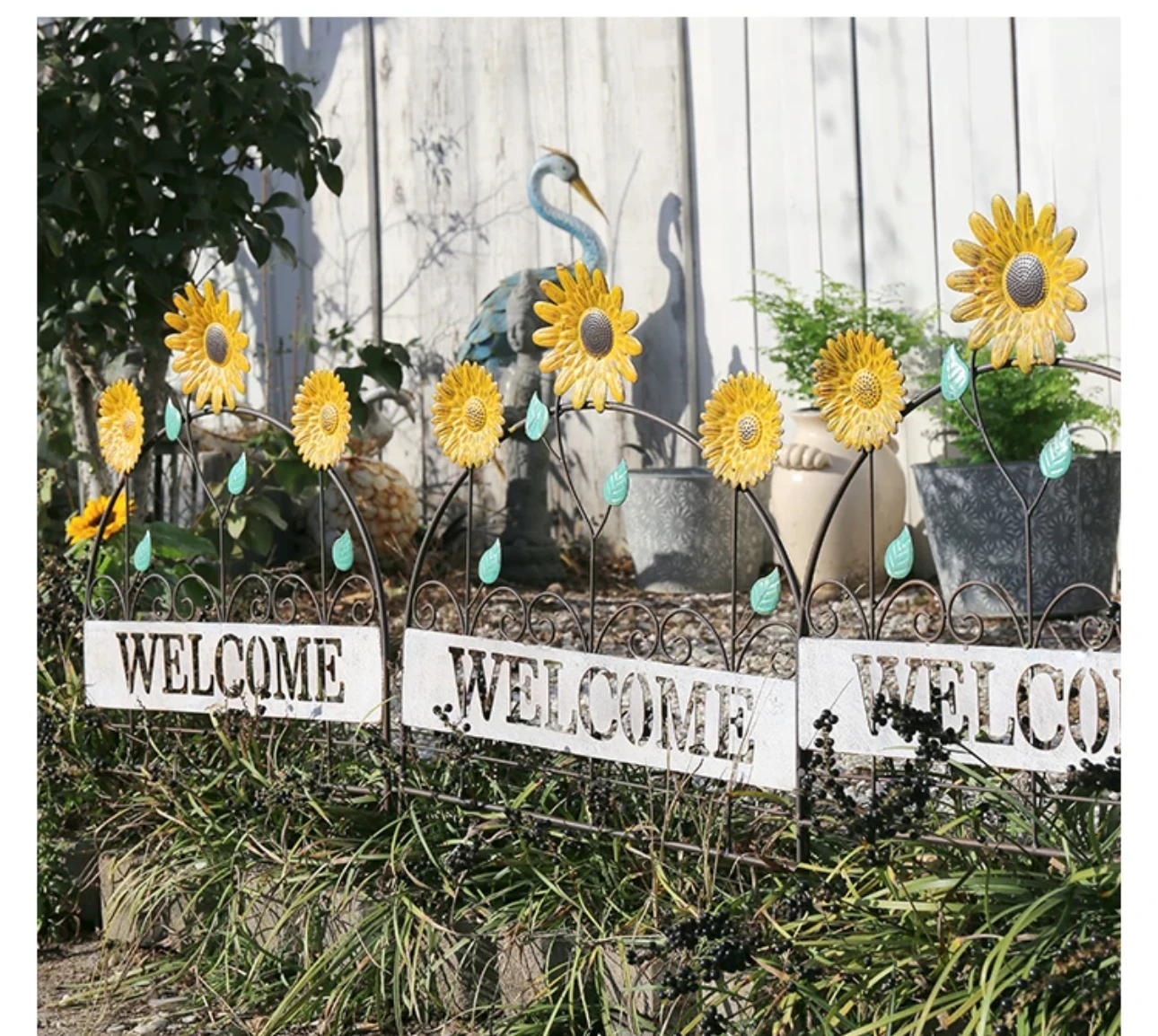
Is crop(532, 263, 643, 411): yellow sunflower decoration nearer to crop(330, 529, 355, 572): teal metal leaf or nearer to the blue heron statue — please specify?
crop(330, 529, 355, 572): teal metal leaf

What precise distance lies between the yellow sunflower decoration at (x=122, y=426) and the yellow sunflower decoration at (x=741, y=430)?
1.24 meters

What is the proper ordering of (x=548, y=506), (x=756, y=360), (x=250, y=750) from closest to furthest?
(x=250, y=750) < (x=756, y=360) < (x=548, y=506)

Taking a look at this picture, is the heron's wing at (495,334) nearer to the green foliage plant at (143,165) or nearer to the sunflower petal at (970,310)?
the green foliage plant at (143,165)

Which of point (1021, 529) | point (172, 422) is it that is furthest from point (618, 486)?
point (1021, 529)

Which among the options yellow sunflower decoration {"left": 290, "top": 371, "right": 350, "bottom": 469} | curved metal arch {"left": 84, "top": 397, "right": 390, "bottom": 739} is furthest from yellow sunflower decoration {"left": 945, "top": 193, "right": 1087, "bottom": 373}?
yellow sunflower decoration {"left": 290, "top": 371, "right": 350, "bottom": 469}

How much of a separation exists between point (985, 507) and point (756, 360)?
118 centimetres

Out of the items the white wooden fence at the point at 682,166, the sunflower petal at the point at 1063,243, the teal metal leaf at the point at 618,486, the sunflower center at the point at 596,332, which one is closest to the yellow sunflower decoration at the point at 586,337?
the sunflower center at the point at 596,332

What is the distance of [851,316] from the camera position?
4723 millimetres

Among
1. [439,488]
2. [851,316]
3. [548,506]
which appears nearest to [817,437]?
[851,316]

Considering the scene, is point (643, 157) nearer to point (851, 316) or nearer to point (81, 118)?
point (851, 316)

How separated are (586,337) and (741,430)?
0.96ft

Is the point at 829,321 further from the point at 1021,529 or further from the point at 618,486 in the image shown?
the point at 618,486

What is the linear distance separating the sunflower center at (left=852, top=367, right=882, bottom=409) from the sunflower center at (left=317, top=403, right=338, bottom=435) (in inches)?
38.5

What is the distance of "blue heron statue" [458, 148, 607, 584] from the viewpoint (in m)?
5.30
